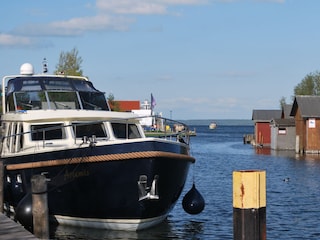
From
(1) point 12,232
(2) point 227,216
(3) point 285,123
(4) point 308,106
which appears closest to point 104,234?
(1) point 12,232

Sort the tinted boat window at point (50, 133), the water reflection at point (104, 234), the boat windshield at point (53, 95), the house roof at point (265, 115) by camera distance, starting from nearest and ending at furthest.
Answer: the water reflection at point (104, 234) → the tinted boat window at point (50, 133) → the boat windshield at point (53, 95) → the house roof at point (265, 115)

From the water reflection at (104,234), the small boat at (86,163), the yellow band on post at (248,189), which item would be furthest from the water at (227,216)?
the yellow band on post at (248,189)

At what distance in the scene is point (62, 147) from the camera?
15367 mm

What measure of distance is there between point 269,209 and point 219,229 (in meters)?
4.16

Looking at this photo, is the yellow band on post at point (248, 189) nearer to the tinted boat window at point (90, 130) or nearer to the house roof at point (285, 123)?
the tinted boat window at point (90, 130)

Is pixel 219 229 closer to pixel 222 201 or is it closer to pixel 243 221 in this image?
pixel 222 201

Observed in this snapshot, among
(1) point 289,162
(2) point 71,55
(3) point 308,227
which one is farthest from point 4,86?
(2) point 71,55

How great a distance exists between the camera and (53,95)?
18688 millimetres

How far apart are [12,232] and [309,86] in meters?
96.1

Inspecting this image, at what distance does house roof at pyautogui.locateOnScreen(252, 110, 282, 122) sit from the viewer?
74625mm

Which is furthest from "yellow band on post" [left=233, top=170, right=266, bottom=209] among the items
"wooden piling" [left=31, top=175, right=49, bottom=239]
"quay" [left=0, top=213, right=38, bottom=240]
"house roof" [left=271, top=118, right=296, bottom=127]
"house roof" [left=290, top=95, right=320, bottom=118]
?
"house roof" [left=271, top=118, right=296, bottom=127]

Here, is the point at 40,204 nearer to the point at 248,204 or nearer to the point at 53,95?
the point at 248,204

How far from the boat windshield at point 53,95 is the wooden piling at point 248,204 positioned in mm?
10720

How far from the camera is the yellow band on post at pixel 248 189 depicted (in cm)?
830
